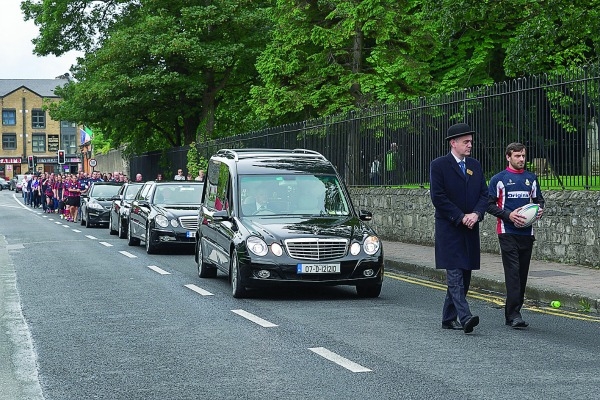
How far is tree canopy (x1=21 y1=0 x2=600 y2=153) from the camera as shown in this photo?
29703 mm

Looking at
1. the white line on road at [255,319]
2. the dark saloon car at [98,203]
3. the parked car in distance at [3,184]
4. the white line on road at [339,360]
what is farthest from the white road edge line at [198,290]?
the parked car in distance at [3,184]

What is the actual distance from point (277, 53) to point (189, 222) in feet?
54.3

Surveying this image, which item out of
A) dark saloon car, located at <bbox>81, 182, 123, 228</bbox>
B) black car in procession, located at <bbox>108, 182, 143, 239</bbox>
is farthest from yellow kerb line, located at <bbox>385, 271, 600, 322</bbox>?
dark saloon car, located at <bbox>81, 182, 123, 228</bbox>

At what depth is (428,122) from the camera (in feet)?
68.8

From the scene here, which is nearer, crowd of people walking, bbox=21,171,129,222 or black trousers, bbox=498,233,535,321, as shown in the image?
A: black trousers, bbox=498,233,535,321

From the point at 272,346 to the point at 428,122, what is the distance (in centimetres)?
1260

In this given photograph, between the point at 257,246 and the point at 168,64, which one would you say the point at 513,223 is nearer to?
the point at 257,246

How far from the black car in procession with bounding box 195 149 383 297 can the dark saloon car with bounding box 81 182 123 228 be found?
791 inches

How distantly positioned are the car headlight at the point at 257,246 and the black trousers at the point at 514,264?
133 inches

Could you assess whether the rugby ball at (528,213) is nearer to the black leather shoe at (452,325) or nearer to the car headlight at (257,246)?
the black leather shoe at (452,325)

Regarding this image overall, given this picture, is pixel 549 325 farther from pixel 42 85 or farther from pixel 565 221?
pixel 42 85

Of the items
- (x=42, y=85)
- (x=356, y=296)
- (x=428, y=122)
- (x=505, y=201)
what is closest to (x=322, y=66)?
(x=428, y=122)

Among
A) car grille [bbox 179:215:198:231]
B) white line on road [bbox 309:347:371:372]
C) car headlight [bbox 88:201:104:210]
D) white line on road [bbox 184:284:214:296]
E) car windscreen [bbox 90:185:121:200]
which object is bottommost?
white line on road [bbox 309:347:371:372]

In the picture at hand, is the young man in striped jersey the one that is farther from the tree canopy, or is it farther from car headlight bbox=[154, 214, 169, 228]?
the tree canopy
